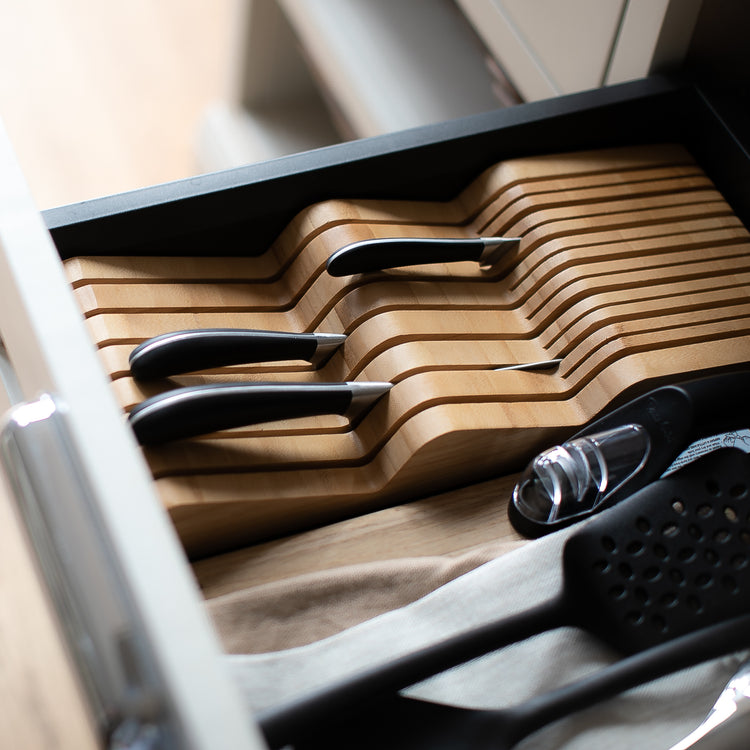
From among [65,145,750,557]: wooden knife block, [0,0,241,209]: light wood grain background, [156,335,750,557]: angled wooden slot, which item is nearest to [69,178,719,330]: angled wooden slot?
[65,145,750,557]: wooden knife block

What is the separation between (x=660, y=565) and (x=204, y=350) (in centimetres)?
25

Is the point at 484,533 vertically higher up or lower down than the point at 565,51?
lower down

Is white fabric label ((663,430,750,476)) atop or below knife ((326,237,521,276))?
below

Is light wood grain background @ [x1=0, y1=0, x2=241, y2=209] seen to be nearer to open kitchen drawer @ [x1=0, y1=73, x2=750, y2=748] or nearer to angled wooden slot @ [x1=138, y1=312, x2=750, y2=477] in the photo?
open kitchen drawer @ [x1=0, y1=73, x2=750, y2=748]

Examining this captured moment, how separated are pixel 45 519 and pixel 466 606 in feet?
0.73

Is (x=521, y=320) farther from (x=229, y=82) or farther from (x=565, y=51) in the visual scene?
(x=229, y=82)

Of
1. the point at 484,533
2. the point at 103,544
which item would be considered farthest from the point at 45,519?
the point at 484,533

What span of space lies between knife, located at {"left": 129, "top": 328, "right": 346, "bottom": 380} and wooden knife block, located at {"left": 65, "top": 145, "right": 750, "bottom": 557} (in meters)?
0.02

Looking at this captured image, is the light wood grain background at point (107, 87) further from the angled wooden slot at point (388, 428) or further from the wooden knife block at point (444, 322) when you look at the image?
the angled wooden slot at point (388, 428)

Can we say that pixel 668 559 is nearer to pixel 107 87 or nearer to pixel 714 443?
pixel 714 443

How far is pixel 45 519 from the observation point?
0.31 m

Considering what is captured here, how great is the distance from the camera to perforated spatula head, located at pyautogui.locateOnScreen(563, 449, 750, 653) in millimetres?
431

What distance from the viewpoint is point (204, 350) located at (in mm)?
476

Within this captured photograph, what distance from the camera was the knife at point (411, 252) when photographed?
0.54m
